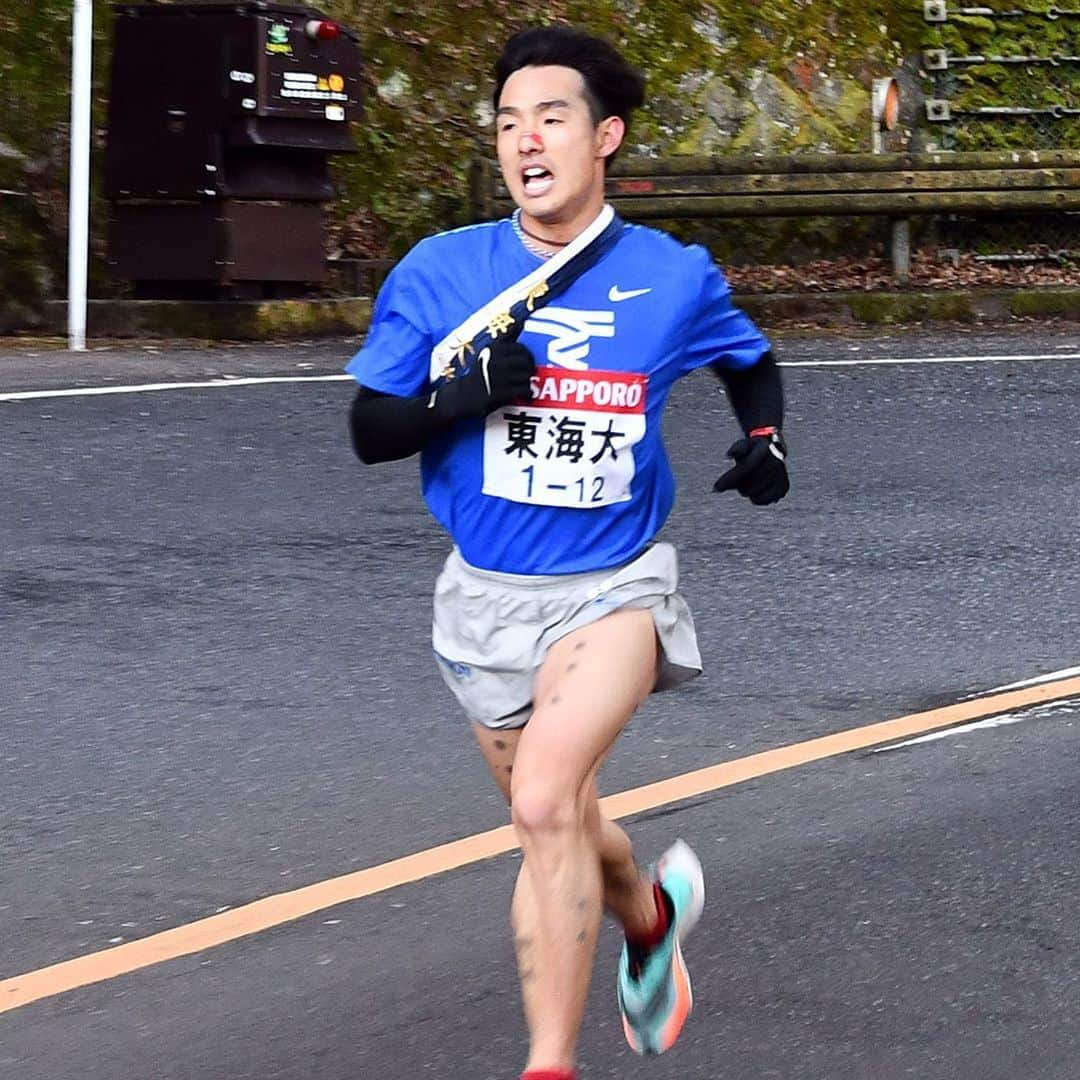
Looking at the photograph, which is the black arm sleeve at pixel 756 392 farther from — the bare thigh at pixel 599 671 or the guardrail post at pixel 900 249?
the guardrail post at pixel 900 249

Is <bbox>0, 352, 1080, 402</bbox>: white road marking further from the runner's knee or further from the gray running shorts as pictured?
the runner's knee

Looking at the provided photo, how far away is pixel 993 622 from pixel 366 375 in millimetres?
3921

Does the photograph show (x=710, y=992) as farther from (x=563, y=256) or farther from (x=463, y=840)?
(x=563, y=256)

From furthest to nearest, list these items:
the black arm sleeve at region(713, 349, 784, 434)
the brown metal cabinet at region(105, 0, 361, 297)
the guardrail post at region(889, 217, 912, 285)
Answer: the guardrail post at region(889, 217, 912, 285)
the brown metal cabinet at region(105, 0, 361, 297)
the black arm sleeve at region(713, 349, 784, 434)

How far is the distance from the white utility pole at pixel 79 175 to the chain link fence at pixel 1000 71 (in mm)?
6933

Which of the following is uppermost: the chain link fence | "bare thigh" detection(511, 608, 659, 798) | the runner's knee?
the chain link fence

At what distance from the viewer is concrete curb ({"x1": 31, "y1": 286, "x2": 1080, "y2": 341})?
527 inches

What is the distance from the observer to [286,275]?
1362cm

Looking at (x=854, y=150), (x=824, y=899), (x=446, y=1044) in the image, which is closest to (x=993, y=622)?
(x=824, y=899)

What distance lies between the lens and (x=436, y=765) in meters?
5.67

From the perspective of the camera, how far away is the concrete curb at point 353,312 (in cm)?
1340

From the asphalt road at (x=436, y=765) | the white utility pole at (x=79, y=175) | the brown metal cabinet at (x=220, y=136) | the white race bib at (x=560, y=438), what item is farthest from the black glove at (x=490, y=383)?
the brown metal cabinet at (x=220, y=136)

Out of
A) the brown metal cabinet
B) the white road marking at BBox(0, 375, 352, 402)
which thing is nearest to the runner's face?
the white road marking at BBox(0, 375, 352, 402)

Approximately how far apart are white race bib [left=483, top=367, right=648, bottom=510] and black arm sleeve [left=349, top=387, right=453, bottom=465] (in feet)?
0.39
